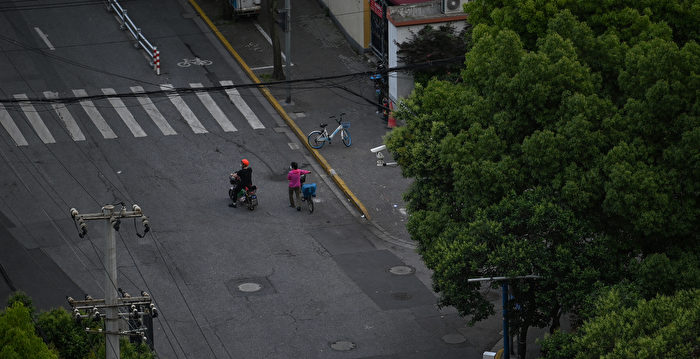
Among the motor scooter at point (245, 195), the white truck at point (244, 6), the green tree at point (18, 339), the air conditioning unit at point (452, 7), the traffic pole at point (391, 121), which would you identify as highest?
the air conditioning unit at point (452, 7)

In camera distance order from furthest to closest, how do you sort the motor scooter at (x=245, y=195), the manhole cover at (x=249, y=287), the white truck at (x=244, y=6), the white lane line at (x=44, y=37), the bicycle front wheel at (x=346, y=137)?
the white truck at (x=244, y=6) → the white lane line at (x=44, y=37) → the bicycle front wheel at (x=346, y=137) → the motor scooter at (x=245, y=195) → the manhole cover at (x=249, y=287)

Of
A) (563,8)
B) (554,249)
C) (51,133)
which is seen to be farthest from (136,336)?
(51,133)

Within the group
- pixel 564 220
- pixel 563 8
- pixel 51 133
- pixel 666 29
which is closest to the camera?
pixel 564 220

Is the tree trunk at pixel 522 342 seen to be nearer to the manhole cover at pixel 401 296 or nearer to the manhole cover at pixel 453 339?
the manhole cover at pixel 453 339

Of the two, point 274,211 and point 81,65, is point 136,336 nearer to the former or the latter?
point 274,211

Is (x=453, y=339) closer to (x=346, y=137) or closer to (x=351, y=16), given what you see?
(x=346, y=137)

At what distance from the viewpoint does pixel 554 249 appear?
77.4 feet

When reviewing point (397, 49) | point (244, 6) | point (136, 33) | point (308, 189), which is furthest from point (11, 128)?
point (397, 49)

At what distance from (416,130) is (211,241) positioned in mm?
9098

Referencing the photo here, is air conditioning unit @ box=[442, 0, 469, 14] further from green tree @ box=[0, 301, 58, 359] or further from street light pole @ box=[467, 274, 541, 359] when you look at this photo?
green tree @ box=[0, 301, 58, 359]

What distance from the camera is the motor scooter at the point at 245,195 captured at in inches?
1374

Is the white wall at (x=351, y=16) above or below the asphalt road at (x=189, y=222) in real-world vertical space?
above

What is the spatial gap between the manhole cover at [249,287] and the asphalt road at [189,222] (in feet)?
0.26

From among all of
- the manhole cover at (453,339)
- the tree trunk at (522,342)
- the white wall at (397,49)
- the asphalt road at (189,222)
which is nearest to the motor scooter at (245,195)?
the asphalt road at (189,222)
